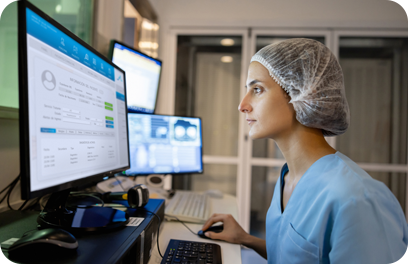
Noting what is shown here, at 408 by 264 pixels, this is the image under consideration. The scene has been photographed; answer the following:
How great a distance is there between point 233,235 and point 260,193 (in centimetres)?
192

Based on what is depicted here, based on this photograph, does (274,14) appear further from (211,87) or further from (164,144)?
(164,144)

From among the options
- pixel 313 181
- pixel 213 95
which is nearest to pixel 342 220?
pixel 313 181

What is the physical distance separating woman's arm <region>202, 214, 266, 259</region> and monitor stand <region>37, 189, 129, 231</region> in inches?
14.0

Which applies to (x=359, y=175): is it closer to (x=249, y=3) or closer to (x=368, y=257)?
(x=368, y=257)

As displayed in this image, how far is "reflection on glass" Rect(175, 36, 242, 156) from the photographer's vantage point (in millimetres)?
2732

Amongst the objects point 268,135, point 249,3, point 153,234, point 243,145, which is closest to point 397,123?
point 243,145

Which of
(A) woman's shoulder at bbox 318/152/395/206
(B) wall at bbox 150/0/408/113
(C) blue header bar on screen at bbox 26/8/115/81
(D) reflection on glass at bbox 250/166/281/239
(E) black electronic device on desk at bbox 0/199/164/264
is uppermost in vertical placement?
(B) wall at bbox 150/0/408/113

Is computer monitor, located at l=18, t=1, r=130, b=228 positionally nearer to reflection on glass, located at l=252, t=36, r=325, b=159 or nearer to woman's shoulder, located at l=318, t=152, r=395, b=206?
woman's shoulder, located at l=318, t=152, r=395, b=206

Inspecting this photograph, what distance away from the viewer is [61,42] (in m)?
0.57

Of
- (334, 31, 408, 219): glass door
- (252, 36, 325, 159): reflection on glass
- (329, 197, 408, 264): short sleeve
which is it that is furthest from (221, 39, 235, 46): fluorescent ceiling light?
(329, 197, 408, 264): short sleeve

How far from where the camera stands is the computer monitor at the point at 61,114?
1.48ft

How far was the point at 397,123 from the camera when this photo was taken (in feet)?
8.52

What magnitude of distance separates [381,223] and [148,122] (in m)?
1.08

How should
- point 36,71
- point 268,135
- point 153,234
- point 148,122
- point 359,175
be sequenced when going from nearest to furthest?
point 36,71 → point 359,175 → point 153,234 → point 268,135 → point 148,122
